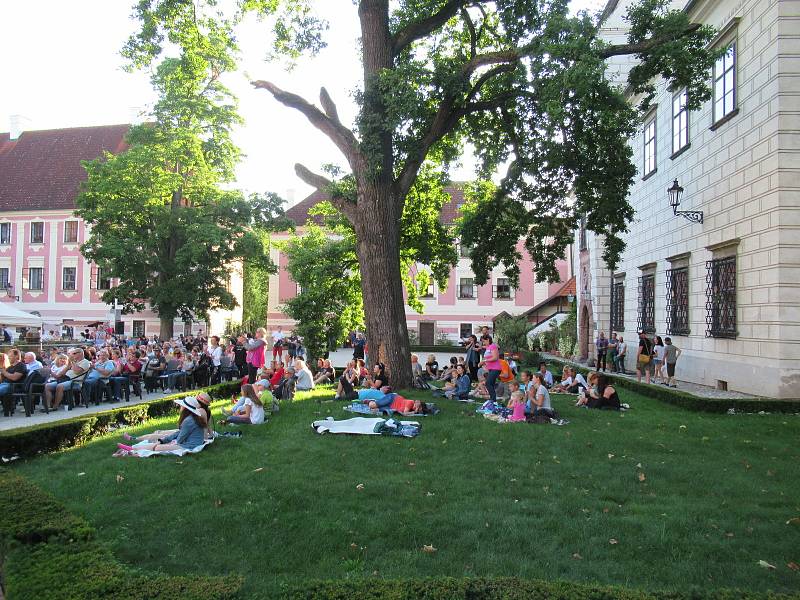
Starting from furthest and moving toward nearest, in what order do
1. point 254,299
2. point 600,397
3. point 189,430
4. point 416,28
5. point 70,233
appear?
point 254,299
point 70,233
point 416,28
point 600,397
point 189,430

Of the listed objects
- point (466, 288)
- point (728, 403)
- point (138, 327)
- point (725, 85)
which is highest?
point (725, 85)

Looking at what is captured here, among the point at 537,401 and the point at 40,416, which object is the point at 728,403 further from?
the point at 40,416

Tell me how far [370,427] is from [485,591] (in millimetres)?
6992

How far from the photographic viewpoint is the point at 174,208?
113ft

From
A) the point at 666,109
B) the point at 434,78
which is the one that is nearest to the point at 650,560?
the point at 434,78

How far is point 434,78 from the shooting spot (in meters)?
14.1

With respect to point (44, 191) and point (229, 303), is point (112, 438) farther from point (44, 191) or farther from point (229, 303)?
point (44, 191)

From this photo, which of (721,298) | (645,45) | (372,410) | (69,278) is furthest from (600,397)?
(69,278)

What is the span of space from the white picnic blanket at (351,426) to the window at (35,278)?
49.8 metres

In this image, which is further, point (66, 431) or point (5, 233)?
point (5, 233)

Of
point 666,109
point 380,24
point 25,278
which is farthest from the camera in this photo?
point 25,278

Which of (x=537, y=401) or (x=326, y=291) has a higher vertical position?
(x=326, y=291)

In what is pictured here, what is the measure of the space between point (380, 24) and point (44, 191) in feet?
153

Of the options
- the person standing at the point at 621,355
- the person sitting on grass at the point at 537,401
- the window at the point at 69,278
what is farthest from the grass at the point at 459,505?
the window at the point at 69,278
